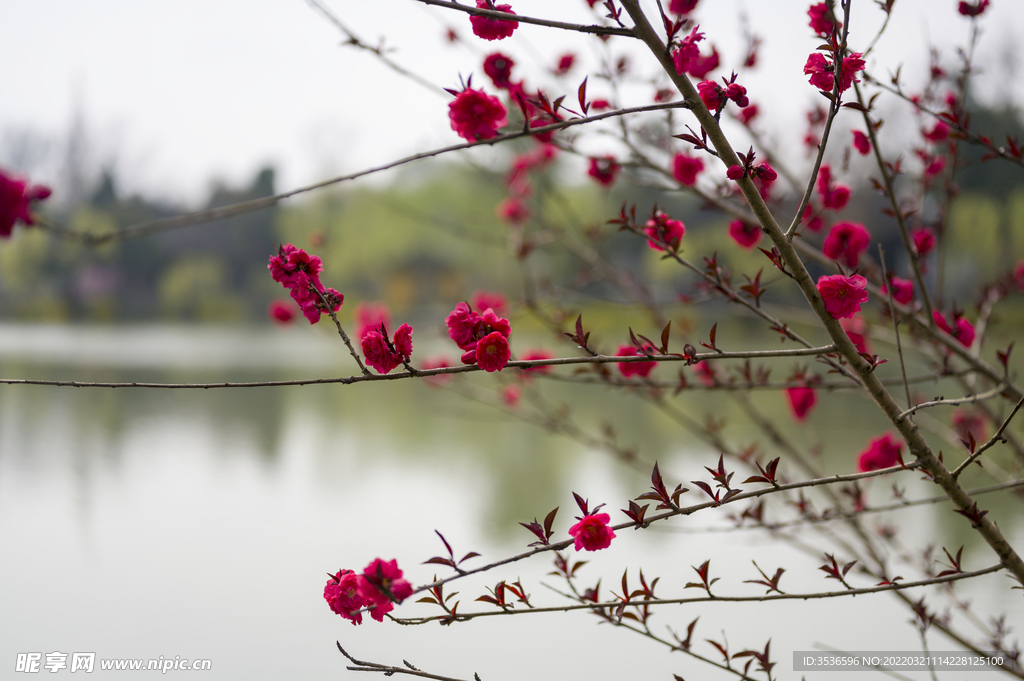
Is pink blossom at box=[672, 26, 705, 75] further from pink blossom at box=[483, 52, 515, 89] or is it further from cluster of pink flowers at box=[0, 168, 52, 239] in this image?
cluster of pink flowers at box=[0, 168, 52, 239]

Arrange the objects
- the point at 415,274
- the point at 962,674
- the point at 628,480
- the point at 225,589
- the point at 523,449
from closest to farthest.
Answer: the point at 962,674
the point at 225,589
the point at 628,480
the point at 523,449
the point at 415,274

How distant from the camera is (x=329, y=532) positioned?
154 centimetres

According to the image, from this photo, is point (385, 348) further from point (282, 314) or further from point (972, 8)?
point (282, 314)

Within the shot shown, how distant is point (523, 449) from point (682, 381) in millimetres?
1700

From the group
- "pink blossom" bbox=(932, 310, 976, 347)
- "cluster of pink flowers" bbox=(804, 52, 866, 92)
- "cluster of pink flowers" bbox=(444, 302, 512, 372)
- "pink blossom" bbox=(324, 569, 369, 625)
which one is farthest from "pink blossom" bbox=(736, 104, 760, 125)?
"pink blossom" bbox=(324, 569, 369, 625)

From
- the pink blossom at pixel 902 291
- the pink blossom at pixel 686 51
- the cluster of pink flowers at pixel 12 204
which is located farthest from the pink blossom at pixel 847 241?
the cluster of pink flowers at pixel 12 204

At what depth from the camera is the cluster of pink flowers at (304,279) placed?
0.39 m

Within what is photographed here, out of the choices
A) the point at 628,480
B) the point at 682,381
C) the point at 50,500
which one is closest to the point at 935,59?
the point at 682,381

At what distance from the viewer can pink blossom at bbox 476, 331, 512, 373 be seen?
38 cm

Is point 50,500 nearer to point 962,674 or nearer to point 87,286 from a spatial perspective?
point 962,674

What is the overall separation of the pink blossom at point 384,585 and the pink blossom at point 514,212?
954mm

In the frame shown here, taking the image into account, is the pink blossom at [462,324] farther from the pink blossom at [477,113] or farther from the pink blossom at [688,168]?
the pink blossom at [688,168]

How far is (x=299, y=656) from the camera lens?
41.1 inches

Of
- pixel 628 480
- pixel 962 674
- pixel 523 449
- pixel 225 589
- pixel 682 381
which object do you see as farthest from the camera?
pixel 523 449
